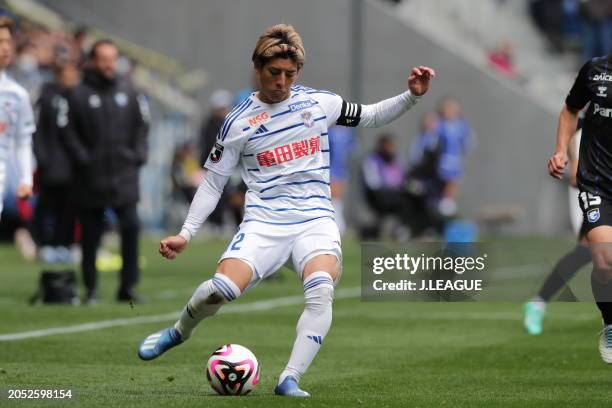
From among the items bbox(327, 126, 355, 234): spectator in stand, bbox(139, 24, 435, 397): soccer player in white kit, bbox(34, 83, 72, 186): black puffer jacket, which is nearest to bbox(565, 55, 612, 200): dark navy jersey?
bbox(139, 24, 435, 397): soccer player in white kit

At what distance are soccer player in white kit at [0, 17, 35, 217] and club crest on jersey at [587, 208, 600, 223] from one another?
449cm

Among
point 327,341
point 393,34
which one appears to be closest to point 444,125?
point 393,34

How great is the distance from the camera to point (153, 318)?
559 inches

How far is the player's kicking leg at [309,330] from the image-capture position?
28.6 feet

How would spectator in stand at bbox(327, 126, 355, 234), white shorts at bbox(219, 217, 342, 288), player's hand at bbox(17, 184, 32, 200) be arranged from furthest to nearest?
spectator in stand at bbox(327, 126, 355, 234), player's hand at bbox(17, 184, 32, 200), white shorts at bbox(219, 217, 342, 288)

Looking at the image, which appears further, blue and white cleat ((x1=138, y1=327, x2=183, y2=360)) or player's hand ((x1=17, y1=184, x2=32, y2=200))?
player's hand ((x1=17, y1=184, x2=32, y2=200))

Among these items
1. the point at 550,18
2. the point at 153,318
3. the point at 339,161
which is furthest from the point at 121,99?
the point at 550,18

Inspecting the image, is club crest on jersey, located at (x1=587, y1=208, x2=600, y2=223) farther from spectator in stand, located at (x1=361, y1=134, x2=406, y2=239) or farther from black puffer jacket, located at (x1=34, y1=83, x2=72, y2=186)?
spectator in stand, located at (x1=361, y1=134, x2=406, y2=239)

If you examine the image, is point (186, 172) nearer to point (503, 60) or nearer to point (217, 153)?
point (503, 60)

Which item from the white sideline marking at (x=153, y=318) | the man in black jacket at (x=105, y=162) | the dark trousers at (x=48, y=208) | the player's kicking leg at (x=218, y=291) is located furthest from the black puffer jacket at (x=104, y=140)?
the player's kicking leg at (x=218, y=291)

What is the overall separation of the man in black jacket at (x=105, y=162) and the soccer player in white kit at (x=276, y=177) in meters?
6.46

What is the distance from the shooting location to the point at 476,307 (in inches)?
635

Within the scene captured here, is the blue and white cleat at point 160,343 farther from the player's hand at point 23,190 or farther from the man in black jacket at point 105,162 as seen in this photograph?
the man in black jacket at point 105,162

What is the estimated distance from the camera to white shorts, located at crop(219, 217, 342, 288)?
29.6 feet
